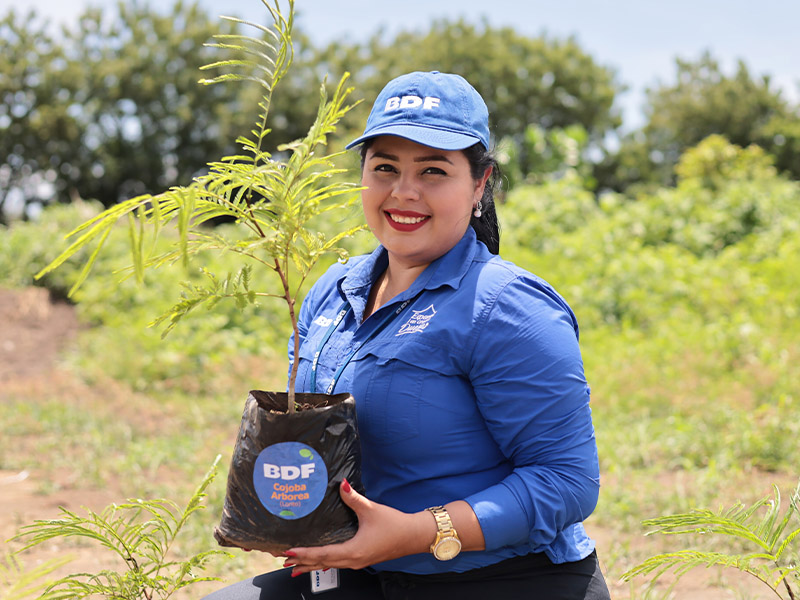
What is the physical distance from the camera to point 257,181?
4.99 ft

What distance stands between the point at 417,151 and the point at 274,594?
112 centimetres

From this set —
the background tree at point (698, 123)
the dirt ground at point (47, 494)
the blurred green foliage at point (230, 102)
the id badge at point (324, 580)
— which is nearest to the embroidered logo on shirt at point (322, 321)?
the id badge at point (324, 580)

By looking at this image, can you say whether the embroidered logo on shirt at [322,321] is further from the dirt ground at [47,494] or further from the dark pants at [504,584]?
the dirt ground at [47,494]

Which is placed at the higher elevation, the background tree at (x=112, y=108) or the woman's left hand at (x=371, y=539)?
the background tree at (x=112, y=108)

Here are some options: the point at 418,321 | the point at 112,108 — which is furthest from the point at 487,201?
the point at 112,108

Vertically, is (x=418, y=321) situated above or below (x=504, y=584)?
above

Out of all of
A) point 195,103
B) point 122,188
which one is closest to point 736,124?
point 195,103

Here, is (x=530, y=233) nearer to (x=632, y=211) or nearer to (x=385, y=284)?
(x=632, y=211)

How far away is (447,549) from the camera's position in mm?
1655

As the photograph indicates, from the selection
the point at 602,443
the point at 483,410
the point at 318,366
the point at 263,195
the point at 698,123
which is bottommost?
the point at 602,443

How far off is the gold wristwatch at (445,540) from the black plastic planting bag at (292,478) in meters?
0.17

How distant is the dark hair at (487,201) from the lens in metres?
1.96

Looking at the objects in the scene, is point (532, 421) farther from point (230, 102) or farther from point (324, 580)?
point (230, 102)

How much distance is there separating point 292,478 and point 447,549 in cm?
Answer: 36
